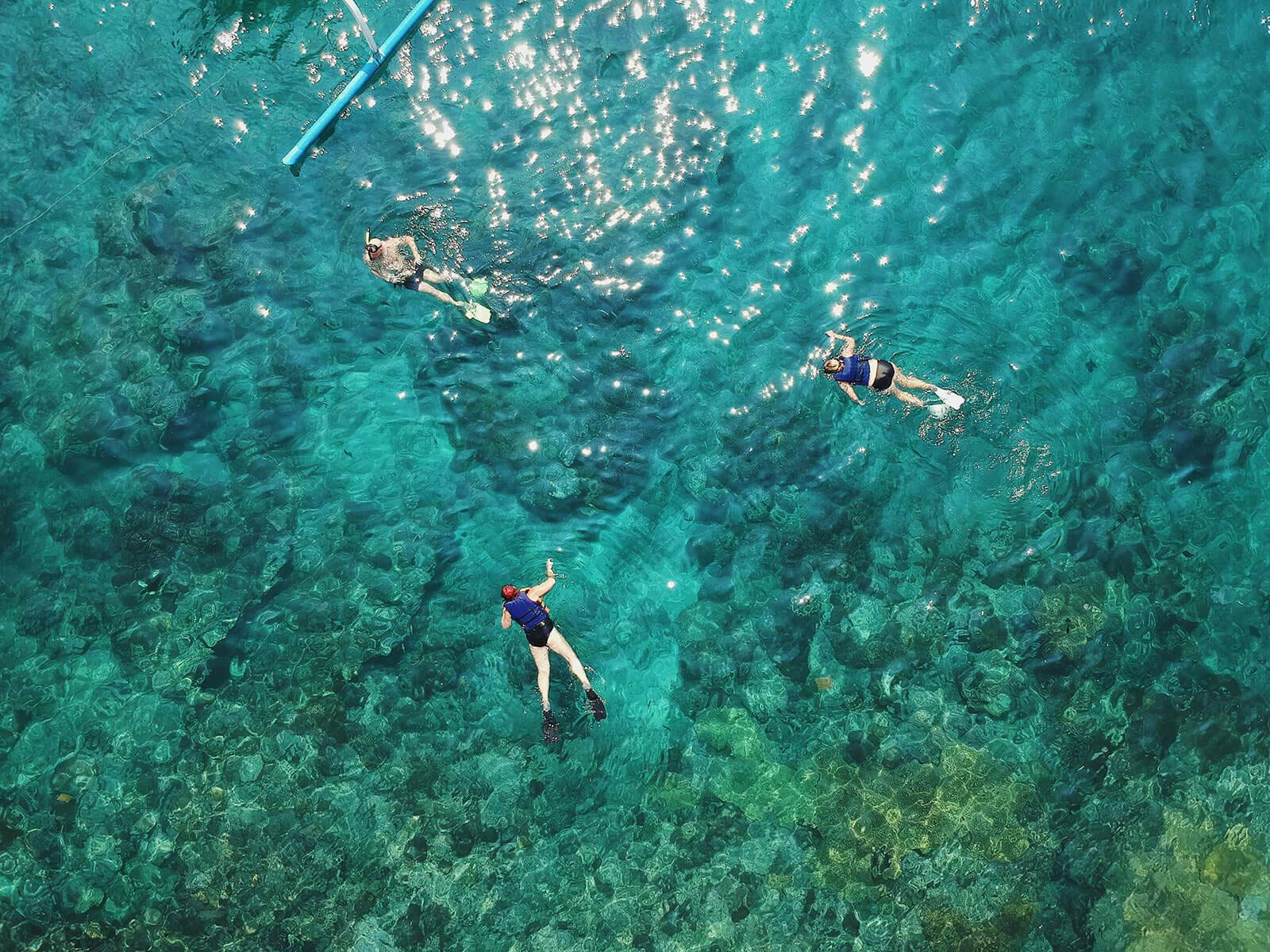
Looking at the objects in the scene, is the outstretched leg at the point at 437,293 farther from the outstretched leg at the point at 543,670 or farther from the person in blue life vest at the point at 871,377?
the person in blue life vest at the point at 871,377

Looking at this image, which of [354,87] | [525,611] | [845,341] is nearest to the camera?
[525,611]

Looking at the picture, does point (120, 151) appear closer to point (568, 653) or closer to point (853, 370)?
point (568, 653)

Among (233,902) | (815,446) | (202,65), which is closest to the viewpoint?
(233,902)

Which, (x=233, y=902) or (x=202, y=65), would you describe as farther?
(x=202, y=65)

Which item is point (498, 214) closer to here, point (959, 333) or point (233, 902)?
point (959, 333)

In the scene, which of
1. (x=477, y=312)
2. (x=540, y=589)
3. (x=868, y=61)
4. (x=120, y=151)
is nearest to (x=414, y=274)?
(x=477, y=312)

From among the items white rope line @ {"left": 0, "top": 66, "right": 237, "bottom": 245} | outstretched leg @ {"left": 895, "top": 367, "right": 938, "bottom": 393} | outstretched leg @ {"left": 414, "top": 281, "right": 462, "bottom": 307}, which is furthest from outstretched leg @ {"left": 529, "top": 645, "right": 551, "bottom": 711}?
white rope line @ {"left": 0, "top": 66, "right": 237, "bottom": 245}

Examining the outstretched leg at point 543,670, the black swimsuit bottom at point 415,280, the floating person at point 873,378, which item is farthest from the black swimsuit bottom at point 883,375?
the black swimsuit bottom at point 415,280

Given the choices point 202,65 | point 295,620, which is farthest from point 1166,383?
point 202,65

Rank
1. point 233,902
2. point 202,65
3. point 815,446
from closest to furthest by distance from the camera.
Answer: point 233,902 → point 815,446 → point 202,65
